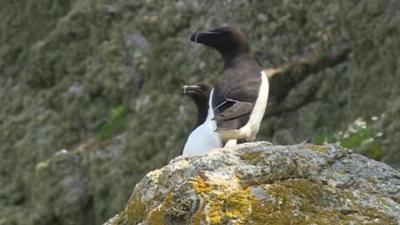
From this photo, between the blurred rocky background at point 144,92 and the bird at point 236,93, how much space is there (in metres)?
3.12

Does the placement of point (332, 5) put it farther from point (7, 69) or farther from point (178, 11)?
point (7, 69)

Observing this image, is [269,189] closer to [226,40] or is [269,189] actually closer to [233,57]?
[233,57]

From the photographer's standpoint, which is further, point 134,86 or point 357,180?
point 134,86

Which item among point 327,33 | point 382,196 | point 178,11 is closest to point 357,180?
point 382,196

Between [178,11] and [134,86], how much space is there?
5.21 feet

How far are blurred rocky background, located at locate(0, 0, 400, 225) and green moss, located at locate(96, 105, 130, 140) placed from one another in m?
0.03

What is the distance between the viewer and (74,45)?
68.0 feet

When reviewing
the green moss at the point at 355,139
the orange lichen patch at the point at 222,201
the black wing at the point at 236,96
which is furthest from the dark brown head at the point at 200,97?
the orange lichen patch at the point at 222,201

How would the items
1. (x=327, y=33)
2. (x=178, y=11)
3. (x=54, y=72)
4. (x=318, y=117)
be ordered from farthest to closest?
(x=54, y=72), (x=178, y=11), (x=327, y=33), (x=318, y=117)

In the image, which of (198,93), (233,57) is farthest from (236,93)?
(198,93)

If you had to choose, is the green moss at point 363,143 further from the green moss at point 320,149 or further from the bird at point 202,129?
the green moss at point 320,149

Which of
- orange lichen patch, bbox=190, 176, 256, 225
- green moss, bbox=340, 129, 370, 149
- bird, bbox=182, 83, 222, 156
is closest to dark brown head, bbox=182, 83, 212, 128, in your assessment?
bird, bbox=182, 83, 222, 156

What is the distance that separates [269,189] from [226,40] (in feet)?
17.2

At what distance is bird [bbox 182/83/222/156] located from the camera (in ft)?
30.3
